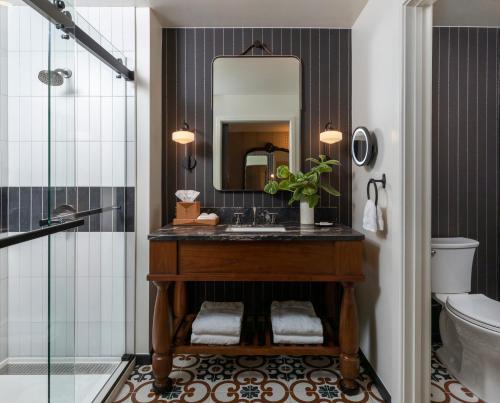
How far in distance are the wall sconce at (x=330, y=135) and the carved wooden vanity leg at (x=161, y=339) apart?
1362 millimetres

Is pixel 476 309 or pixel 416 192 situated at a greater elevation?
pixel 416 192

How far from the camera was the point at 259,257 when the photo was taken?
1543 millimetres

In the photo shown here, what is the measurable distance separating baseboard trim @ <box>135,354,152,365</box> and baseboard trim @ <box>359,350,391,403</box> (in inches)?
52.6

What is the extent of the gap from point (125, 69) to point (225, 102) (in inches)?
26.1

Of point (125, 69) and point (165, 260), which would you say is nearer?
point (165, 260)

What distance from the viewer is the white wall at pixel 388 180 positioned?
1.40 m

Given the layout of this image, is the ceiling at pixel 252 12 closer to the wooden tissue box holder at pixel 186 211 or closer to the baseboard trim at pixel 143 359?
the wooden tissue box holder at pixel 186 211

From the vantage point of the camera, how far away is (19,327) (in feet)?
4.17

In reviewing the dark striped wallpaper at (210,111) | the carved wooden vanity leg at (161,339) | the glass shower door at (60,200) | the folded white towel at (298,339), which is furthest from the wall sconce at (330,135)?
the glass shower door at (60,200)

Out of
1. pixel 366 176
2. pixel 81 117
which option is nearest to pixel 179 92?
pixel 81 117

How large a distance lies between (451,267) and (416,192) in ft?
2.92

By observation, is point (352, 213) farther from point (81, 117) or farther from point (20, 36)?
point (20, 36)

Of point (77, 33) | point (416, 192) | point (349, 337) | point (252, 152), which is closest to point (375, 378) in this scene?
point (349, 337)

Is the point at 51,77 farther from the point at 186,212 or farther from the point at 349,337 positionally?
the point at 349,337
